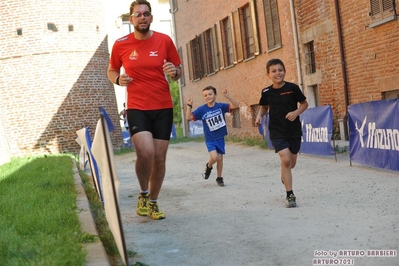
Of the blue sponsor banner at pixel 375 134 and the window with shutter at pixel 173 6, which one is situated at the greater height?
the window with shutter at pixel 173 6

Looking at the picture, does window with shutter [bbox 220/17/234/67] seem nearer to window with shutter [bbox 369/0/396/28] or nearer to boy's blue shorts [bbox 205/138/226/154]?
window with shutter [bbox 369/0/396/28]

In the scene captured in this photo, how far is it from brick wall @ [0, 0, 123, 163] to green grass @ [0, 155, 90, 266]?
13441 mm

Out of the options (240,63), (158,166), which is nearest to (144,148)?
(158,166)

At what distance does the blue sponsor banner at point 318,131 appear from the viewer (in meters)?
14.7

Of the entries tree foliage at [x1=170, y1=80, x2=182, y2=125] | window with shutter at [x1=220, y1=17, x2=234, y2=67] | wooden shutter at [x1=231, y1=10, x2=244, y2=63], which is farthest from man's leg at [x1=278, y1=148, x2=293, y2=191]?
tree foliage at [x1=170, y1=80, x2=182, y2=125]

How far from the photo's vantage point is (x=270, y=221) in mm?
7555

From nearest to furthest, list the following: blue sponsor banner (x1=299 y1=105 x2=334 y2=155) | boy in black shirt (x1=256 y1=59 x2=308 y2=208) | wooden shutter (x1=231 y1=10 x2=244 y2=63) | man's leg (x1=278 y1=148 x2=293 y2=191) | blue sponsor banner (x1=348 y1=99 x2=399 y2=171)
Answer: man's leg (x1=278 y1=148 x2=293 y2=191) < boy in black shirt (x1=256 y1=59 x2=308 y2=208) < blue sponsor banner (x1=348 y1=99 x2=399 y2=171) < blue sponsor banner (x1=299 y1=105 x2=334 y2=155) < wooden shutter (x1=231 y1=10 x2=244 y2=63)

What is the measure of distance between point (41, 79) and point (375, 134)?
609 inches

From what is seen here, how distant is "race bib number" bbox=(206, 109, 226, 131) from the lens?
12172 mm

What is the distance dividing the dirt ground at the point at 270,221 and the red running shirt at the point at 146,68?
1228 mm

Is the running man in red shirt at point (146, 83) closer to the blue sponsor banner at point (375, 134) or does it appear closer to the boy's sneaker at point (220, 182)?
the boy's sneaker at point (220, 182)

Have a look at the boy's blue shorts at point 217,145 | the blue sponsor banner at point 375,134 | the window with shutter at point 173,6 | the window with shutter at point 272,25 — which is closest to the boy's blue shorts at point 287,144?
the blue sponsor banner at point 375,134

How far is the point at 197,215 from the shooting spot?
27.5 feet

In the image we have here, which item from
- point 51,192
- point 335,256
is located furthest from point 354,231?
point 51,192
